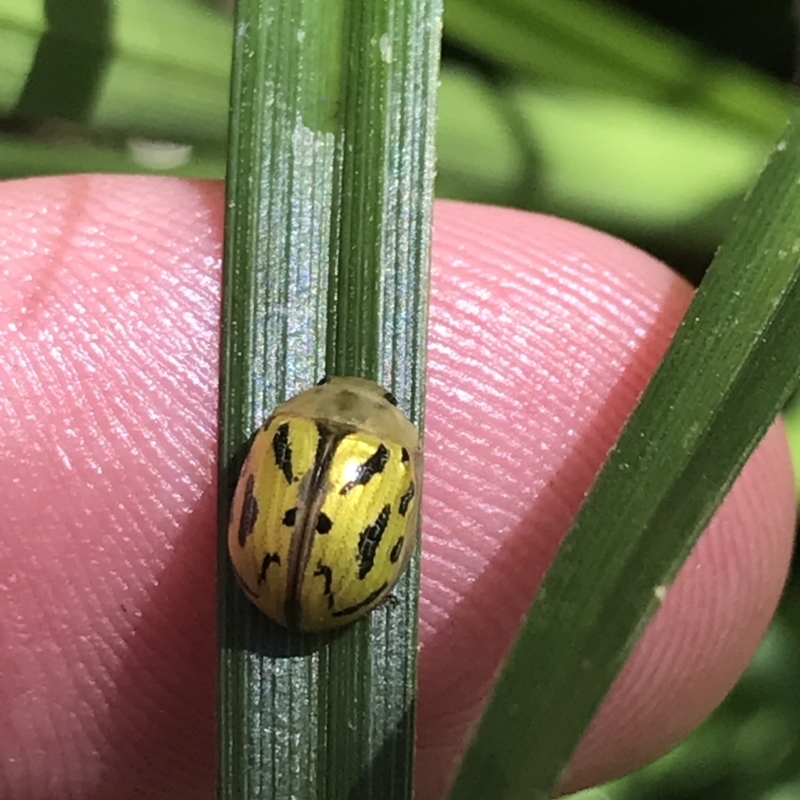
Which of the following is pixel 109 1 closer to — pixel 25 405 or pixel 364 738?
pixel 25 405

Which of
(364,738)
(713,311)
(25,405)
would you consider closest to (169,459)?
(25,405)

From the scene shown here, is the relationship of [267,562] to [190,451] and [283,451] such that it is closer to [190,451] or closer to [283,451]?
[283,451]

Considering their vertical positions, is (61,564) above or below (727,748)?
above

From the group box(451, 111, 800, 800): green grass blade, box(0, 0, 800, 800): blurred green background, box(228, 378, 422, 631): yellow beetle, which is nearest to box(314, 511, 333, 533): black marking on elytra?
box(228, 378, 422, 631): yellow beetle

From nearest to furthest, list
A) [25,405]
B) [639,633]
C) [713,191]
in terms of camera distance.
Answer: [639,633] < [25,405] < [713,191]

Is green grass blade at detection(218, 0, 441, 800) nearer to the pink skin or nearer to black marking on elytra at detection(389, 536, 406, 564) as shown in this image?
black marking on elytra at detection(389, 536, 406, 564)

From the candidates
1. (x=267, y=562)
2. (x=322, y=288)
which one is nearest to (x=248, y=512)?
(x=267, y=562)

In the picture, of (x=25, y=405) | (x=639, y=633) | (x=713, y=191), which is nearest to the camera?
(x=639, y=633)
